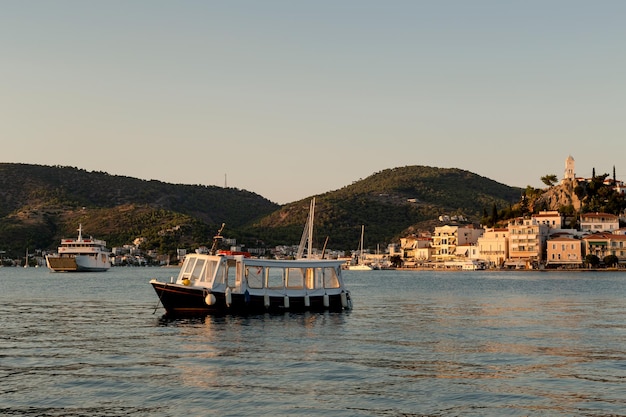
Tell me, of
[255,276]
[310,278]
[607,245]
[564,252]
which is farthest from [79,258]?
[255,276]

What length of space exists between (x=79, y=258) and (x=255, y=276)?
147m

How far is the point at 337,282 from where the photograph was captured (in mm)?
53719

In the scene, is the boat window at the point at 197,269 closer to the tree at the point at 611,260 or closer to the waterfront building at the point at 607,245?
the tree at the point at 611,260

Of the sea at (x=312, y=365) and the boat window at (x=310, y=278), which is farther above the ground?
the boat window at (x=310, y=278)

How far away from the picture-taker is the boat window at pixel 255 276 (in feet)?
164

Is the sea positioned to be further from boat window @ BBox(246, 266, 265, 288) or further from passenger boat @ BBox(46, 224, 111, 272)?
passenger boat @ BBox(46, 224, 111, 272)

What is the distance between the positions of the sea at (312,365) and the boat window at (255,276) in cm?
311

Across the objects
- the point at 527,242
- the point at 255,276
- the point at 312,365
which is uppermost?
the point at 527,242

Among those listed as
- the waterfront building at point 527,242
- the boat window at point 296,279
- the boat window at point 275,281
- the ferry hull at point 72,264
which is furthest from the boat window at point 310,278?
the ferry hull at point 72,264

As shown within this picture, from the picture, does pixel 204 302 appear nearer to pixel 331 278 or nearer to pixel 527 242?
pixel 331 278

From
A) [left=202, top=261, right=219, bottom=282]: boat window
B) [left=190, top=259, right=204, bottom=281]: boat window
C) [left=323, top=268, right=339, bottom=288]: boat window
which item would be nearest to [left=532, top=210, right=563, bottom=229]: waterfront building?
[left=323, top=268, right=339, bottom=288]: boat window

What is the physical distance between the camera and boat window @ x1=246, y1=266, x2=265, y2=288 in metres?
50.0

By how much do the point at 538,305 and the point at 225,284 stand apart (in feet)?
91.4

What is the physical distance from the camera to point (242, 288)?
48.8 metres
